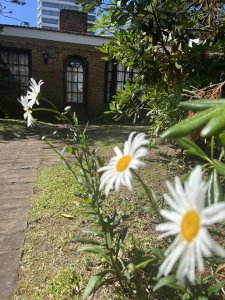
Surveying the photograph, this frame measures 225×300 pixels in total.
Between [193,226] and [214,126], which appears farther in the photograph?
[214,126]

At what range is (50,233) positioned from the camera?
122 inches

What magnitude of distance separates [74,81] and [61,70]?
81 centimetres

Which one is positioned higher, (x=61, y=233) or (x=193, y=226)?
(x=193, y=226)

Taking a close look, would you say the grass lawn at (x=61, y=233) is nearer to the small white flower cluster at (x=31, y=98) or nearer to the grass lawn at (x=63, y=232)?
the grass lawn at (x=63, y=232)

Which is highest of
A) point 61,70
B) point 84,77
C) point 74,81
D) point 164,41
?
point 164,41

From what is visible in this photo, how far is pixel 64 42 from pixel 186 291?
14162 millimetres

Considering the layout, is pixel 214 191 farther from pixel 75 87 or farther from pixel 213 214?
pixel 75 87

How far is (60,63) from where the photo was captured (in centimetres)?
1504

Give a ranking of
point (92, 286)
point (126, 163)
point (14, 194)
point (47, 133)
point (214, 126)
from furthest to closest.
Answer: point (47, 133), point (14, 194), point (92, 286), point (126, 163), point (214, 126)

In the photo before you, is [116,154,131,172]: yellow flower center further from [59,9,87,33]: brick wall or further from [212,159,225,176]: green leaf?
[59,9,87,33]: brick wall

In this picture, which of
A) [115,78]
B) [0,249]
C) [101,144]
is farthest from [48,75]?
[0,249]

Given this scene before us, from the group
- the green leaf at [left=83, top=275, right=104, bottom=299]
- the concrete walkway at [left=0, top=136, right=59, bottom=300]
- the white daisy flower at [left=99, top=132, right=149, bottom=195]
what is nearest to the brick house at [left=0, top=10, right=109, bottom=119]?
the concrete walkway at [left=0, top=136, right=59, bottom=300]

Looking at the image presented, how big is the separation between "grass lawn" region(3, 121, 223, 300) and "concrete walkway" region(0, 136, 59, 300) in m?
0.07

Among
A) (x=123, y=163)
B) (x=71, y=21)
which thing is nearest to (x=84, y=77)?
(x=71, y=21)
